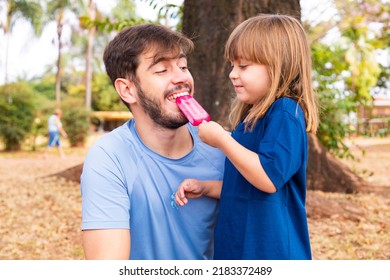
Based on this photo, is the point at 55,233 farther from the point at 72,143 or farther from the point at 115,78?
the point at 72,143

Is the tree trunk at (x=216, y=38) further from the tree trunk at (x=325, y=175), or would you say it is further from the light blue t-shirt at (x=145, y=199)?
the tree trunk at (x=325, y=175)

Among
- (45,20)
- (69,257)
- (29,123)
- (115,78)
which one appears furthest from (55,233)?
(45,20)

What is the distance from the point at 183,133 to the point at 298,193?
0.58 metres

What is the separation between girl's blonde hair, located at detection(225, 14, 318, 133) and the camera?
7.11 feet

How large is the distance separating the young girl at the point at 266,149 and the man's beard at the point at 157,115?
0.21 metres

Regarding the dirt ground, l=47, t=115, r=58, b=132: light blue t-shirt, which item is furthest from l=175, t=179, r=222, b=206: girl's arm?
l=47, t=115, r=58, b=132: light blue t-shirt

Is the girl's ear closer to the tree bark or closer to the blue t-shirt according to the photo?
the blue t-shirt

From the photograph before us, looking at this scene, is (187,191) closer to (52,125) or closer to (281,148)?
(281,148)

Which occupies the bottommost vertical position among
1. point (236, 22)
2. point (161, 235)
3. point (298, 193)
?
point (161, 235)

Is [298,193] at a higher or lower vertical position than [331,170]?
higher

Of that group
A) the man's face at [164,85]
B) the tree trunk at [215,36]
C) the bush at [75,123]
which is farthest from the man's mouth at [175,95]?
the bush at [75,123]


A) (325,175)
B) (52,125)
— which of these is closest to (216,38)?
(325,175)

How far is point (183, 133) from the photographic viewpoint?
245 centimetres

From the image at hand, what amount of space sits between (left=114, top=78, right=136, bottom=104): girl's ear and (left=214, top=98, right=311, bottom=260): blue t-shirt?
1.73 ft
